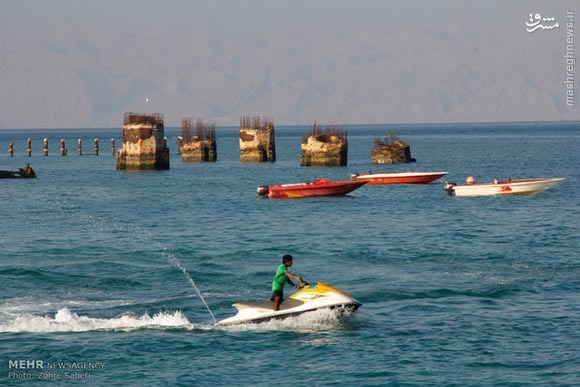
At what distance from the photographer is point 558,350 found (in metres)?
28.3

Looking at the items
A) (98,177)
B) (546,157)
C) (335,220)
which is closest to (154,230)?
(335,220)

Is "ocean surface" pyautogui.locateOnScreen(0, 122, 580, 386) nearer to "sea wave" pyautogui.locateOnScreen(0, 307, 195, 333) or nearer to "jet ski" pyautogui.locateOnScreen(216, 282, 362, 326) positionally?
"sea wave" pyautogui.locateOnScreen(0, 307, 195, 333)

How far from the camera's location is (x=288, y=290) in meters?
37.4

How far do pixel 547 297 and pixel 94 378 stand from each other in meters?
16.2

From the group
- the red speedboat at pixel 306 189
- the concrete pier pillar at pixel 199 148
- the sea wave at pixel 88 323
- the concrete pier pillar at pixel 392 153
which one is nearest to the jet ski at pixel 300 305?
the sea wave at pixel 88 323

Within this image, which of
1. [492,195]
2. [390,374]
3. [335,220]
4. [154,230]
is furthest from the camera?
[492,195]

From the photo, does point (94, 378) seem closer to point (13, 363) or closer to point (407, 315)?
point (13, 363)

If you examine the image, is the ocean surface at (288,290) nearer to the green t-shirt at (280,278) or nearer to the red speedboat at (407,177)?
the green t-shirt at (280,278)

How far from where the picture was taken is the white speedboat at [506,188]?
238 feet

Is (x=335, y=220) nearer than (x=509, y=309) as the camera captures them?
No

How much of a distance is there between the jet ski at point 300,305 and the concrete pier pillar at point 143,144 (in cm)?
6890

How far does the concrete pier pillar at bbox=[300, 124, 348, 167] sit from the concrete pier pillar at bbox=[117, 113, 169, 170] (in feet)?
52.8

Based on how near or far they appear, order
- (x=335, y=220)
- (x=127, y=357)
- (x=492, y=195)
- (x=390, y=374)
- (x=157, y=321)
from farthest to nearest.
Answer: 1. (x=492, y=195)
2. (x=335, y=220)
3. (x=157, y=321)
4. (x=127, y=357)
5. (x=390, y=374)

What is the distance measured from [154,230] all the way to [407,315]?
86.7 ft
